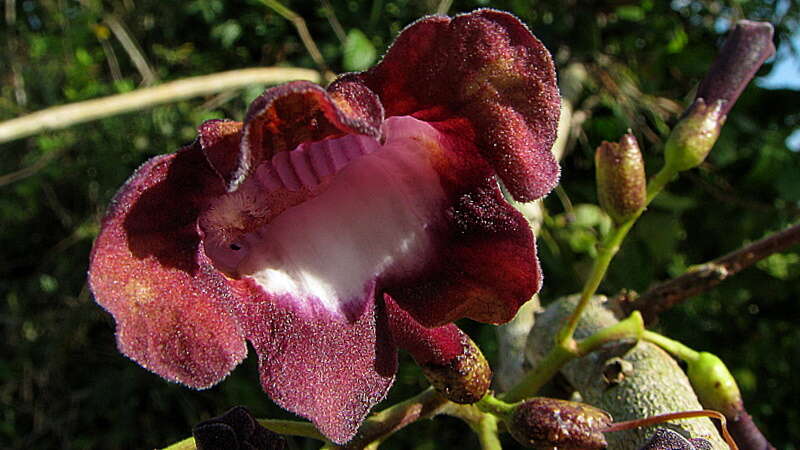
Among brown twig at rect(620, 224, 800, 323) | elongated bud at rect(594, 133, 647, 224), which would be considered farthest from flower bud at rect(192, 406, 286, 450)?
brown twig at rect(620, 224, 800, 323)

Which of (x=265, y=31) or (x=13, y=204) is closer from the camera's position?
(x=265, y=31)

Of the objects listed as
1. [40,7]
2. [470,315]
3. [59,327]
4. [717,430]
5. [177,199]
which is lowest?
[59,327]

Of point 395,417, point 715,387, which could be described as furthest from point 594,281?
point 395,417

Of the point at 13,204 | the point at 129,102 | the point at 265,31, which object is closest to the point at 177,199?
the point at 129,102

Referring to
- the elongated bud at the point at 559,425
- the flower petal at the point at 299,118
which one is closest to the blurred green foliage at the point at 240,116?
the elongated bud at the point at 559,425

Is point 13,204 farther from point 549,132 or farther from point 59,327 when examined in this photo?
point 549,132

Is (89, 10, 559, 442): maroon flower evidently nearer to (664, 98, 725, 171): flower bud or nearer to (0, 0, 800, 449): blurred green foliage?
(664, 98, 725, 171): flower bud

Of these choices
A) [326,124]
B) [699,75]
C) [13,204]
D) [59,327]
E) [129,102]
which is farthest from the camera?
[13,204]
